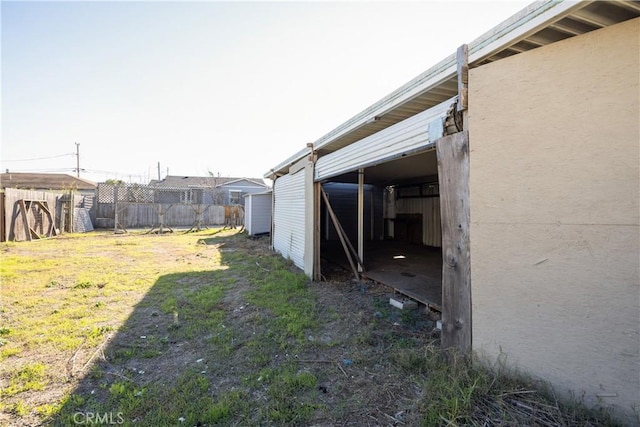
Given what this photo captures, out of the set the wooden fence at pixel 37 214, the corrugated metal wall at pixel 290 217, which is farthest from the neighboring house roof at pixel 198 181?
the corrugated metal wall at pixel 290 217

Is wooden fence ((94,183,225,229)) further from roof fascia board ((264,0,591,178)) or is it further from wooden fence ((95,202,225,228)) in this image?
roof fascia board ((264,0,591,178))

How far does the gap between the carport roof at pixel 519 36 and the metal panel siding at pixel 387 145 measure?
0.89 feet

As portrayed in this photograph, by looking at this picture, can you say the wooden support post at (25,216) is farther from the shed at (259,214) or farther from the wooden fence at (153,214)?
the shed at (259,214)

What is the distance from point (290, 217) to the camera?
304 inches

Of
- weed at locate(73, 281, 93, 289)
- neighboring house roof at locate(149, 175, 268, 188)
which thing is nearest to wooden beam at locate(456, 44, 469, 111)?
weed at locate(73, 281, 93, 289)

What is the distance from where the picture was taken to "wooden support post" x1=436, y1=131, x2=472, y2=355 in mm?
2414

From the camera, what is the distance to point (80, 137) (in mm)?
31328

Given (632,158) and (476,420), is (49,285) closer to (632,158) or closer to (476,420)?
(476,420)

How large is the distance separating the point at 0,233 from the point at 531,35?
15.3 metres

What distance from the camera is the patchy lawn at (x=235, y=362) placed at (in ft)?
6.44

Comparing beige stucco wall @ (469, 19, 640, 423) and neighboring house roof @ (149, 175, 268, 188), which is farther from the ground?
neighboring house roof @ (149, 175, 268, 188)

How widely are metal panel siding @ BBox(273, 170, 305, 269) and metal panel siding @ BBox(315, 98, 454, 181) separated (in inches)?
56.9

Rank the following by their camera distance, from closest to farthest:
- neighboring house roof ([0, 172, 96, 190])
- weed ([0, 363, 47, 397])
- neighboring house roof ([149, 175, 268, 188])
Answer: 1. weed ([0, 363, 47, 397])
2. neighboring house roof ([0, 172, 96, 190])
3. neighboring house roof ([149, 175, 268, 188])

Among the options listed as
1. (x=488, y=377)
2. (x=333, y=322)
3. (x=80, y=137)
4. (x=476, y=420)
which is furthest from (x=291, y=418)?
(x=80, y=137)
